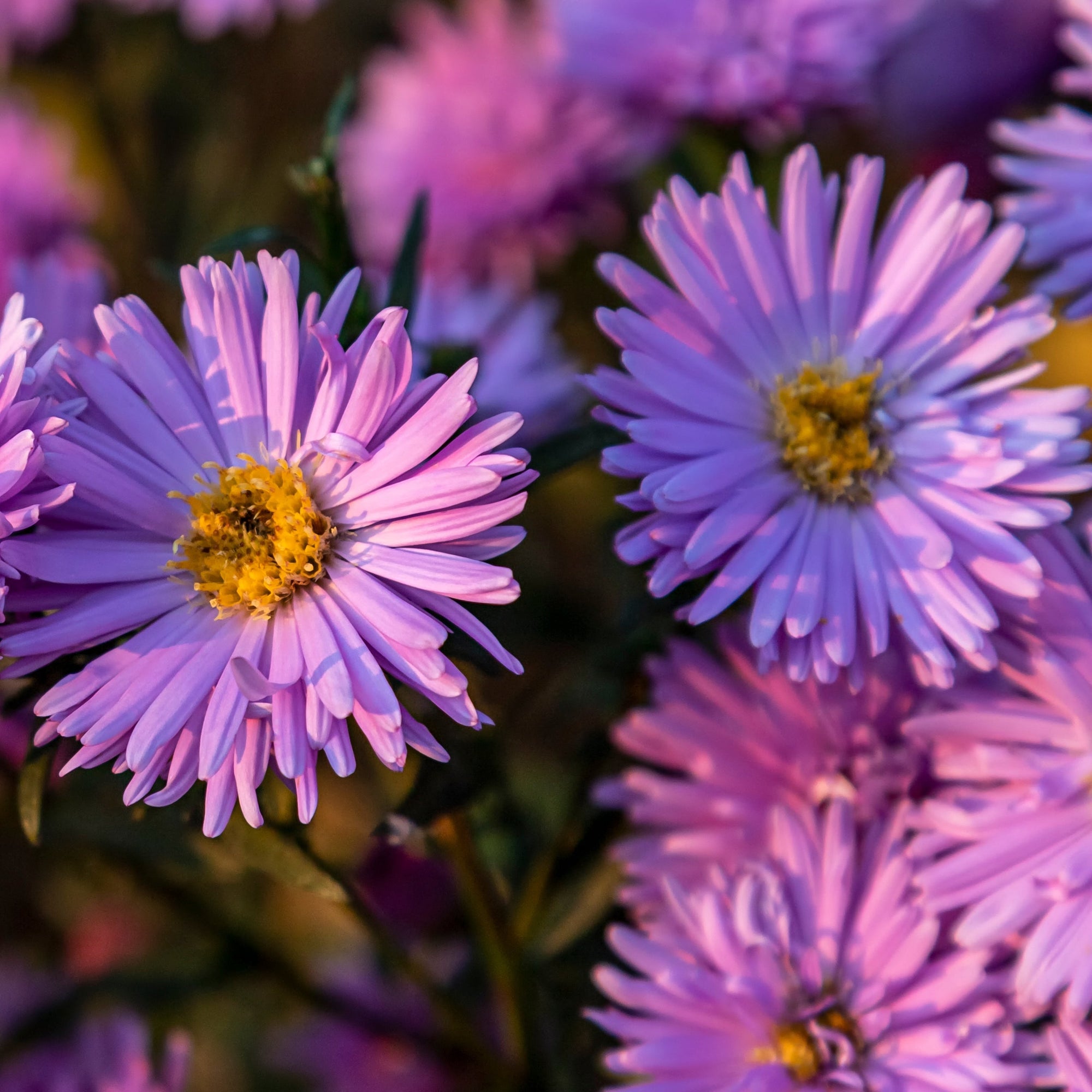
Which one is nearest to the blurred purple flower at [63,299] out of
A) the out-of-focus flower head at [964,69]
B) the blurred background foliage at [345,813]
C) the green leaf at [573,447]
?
the blurred background foliage at [345,813]

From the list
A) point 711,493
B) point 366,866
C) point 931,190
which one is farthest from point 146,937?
point 931,190

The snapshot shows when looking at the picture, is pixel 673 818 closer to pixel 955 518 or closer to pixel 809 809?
pixel 809 809

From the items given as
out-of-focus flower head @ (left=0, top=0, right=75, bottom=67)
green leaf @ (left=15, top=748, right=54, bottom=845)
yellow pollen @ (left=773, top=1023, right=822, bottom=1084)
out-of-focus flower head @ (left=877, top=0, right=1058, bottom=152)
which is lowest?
yellow pollen @ (left=773, top=1023, right=822, bottom=1084)

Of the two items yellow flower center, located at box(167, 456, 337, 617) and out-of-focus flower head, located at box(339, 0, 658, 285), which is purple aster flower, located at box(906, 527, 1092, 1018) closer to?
yellow flower center, located at box(167, 456, 337, 617)

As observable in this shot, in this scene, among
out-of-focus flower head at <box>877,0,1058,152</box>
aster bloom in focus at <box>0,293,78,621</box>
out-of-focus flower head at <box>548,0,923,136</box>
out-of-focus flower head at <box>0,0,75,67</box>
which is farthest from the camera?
out-of-focus flower head at <box>0,0,75,67</box>

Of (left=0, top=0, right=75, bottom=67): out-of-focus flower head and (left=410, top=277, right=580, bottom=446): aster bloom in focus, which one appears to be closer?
(left=410, top=277, right=580, bottom=446): aster bloom in focus

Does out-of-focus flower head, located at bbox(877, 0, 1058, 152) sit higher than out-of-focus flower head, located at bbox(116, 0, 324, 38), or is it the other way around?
out-of-focus flower head, located at bbox(116, 0, 324, 38)

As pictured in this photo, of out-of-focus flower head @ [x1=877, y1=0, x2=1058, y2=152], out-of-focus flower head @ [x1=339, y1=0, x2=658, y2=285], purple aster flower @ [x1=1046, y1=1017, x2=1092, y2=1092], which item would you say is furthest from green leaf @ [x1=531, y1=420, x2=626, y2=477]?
out-of-focus flower head @ [x1=877, y1=0, x2=1058, y2=152]

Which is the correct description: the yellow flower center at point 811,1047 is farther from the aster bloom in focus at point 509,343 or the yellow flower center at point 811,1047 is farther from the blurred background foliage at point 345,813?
the aster bloom in focus at point 509,343
